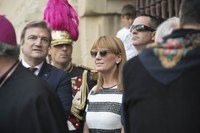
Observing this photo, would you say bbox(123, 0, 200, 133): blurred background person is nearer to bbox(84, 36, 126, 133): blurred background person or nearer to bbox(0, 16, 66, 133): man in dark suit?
bbox(0, 16, 66, 133): man in dark suit

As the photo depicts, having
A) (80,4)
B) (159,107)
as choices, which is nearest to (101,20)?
(80,4)

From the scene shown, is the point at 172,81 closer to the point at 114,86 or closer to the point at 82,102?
the point at 114,86

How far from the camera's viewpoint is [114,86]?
4418 millimetres

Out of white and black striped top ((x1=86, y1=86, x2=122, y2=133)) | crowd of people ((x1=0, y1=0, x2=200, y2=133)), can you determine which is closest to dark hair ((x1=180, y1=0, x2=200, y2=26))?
crowd of people ((x1=0, y1=0, x2=200, y2=133))

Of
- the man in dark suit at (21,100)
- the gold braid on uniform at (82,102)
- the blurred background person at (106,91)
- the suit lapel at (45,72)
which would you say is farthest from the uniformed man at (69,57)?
the man in dark suit at (21,100)

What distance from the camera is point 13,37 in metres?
3.37

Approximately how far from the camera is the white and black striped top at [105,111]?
4199 mm

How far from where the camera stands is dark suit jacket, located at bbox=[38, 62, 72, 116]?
4414 mm

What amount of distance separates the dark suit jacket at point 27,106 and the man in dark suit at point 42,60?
41.6 inches

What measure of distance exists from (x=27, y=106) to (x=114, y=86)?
132 cm

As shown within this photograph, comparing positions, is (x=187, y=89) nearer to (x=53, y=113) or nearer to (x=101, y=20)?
(x=53, y=113)

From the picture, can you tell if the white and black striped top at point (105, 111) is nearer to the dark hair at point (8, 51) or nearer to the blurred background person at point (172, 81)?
the dark hair at point (8, 51)

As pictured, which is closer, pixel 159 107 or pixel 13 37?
pixel 159 107

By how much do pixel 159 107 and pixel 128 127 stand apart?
13.9 inches
